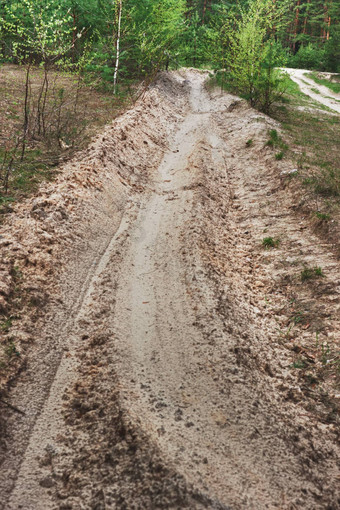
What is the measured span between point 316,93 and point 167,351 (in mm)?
29618

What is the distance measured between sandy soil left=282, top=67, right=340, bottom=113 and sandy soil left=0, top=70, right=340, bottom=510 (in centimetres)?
1912

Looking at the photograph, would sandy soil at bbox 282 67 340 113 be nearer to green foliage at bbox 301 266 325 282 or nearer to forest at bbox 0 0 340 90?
forest at bbox 0 0 340 90

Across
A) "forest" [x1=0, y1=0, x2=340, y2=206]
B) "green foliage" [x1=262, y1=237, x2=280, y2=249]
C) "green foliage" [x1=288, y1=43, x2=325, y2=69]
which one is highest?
"green foliage" [x1=288, y1=43, x2=325, y2=69]

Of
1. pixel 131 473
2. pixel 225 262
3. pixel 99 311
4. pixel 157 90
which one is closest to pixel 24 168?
pixel 99 311

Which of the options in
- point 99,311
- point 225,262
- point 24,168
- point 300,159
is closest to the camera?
point 99,311

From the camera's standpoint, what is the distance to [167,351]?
4.62 meters

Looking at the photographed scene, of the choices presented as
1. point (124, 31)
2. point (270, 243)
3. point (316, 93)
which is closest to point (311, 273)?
point (270, 243)

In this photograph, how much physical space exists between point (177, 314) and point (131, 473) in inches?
97.1

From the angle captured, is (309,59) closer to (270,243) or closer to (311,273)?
(270,243)

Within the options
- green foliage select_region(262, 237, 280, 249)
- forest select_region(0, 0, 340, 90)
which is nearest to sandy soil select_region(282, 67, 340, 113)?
forest select_region(0, 0, 340, 90)

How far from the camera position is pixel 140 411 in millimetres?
3713

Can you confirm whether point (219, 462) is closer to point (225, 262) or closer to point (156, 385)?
point (156, 385)

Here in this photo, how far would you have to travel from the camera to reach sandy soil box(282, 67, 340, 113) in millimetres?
23916

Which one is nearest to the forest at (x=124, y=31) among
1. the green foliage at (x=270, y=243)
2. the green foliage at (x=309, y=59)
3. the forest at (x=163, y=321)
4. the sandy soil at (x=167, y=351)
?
the forest at (x=163, y=321)
